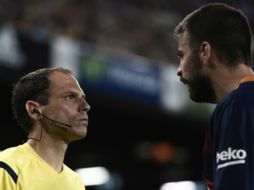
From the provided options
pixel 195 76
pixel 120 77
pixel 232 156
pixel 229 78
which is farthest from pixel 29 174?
pixel 120 77

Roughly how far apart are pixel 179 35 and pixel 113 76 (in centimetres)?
649

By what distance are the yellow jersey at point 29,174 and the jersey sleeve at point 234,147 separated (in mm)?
1110

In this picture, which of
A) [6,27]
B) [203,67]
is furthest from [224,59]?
[6,27]

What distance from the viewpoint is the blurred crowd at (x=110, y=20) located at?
8930 mm

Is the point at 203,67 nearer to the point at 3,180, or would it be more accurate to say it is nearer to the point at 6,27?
the point at 3,180

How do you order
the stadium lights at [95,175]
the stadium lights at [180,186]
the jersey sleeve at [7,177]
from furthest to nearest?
the stadium lights at [180,186]
the stadium lights at [95,175]
the jersey sleeve at [7,177]

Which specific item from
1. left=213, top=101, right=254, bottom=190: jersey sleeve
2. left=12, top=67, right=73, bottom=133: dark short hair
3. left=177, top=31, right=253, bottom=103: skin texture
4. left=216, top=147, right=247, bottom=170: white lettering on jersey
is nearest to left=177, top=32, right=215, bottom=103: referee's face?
left=177, top=31, right=253, bottom=103: skin texture

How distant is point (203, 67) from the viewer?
2.58 m

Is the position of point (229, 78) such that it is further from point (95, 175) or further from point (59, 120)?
point (95, 175)

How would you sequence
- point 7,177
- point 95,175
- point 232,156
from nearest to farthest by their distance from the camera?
1. point 232,156
2. point 7,177
3. point 95,175

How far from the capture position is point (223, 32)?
2.55 meters

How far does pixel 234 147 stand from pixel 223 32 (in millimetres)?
461

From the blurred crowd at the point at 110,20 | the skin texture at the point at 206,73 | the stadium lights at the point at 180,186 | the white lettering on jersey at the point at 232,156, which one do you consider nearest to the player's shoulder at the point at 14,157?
the skin texture at the point at 206,73

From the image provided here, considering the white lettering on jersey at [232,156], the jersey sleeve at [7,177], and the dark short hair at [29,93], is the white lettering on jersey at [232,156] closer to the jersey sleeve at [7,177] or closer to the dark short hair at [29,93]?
the jersey sleeve at [7,177]
